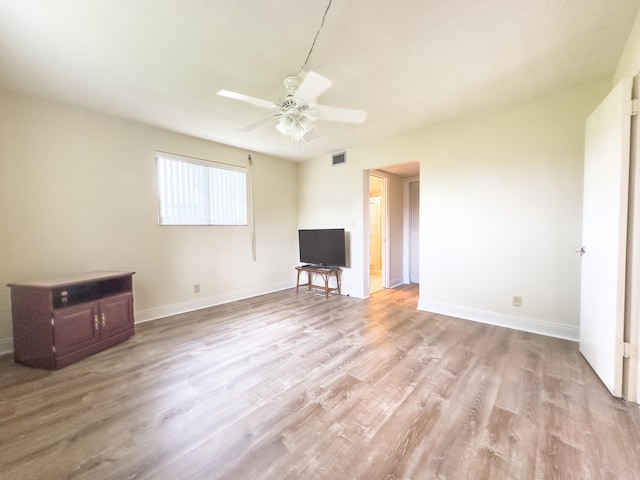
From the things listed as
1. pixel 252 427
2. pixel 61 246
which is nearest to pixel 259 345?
pixel 252 427

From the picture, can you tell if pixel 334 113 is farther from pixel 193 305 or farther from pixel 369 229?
pixel 193 305

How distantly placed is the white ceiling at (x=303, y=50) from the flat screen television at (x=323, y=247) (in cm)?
227

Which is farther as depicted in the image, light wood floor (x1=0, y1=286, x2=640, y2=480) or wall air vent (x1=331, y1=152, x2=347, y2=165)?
wall air vent (x1=331, y1=152, x2=347, y2=165)

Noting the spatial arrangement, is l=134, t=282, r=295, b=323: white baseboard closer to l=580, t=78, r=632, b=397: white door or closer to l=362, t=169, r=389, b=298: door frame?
l=362, t=169, r=389, b=298: door frame

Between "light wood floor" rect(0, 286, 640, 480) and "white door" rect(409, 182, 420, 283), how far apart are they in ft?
9.77

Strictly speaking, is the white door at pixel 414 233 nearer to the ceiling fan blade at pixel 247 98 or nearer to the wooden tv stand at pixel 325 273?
the wooden tv stand at pixel 325 273

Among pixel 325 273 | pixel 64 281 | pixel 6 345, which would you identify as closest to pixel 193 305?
pixel 64 281

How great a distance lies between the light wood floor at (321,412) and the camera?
4.31 ft

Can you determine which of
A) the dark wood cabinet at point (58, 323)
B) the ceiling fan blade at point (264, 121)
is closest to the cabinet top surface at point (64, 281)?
the dark wood cabinet at point (58, 323)

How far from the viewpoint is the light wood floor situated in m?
1.31

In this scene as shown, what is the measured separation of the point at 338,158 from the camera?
188 inches

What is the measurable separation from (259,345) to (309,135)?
7.58 feet

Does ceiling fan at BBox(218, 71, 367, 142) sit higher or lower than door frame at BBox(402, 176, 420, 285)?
higher

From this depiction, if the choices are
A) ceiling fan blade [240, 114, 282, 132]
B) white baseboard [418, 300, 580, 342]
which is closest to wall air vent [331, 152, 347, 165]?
ceiling fan blade [240, 114, 282, 132]
